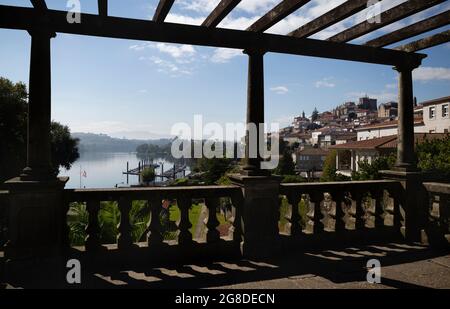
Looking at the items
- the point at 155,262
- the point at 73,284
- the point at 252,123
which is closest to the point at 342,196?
the point at 252,123

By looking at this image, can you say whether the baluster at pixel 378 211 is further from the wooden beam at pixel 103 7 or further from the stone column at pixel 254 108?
the wooden beam at pixel 103 7

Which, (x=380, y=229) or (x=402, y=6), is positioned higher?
(x=402, y=6)

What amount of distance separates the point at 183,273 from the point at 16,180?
2.44 m

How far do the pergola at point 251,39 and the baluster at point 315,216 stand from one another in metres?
1.13

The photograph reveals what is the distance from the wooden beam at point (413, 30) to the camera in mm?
4594

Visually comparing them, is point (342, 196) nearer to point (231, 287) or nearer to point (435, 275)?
point (435, 275)

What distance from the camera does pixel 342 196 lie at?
17.1 feet

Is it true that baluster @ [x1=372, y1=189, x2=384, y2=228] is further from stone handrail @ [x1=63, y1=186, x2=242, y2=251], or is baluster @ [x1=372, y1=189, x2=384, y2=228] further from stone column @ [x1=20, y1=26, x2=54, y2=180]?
stone column @ [x1=20, y1=26, x2=54, y2=180]

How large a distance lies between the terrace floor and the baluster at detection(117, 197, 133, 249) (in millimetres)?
325

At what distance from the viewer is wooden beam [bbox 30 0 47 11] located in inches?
146

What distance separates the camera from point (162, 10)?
3990 mm

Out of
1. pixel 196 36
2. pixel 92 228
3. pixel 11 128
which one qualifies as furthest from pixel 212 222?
pixel 11 128

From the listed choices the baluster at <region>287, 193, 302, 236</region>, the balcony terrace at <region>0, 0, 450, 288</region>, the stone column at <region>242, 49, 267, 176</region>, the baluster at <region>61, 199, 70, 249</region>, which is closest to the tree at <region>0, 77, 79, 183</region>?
the balcony terrace at <region>0, 0, 450, 288</region>

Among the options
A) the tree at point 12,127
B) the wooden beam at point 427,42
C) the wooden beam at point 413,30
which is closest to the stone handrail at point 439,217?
the wooden beam at point 427,42
